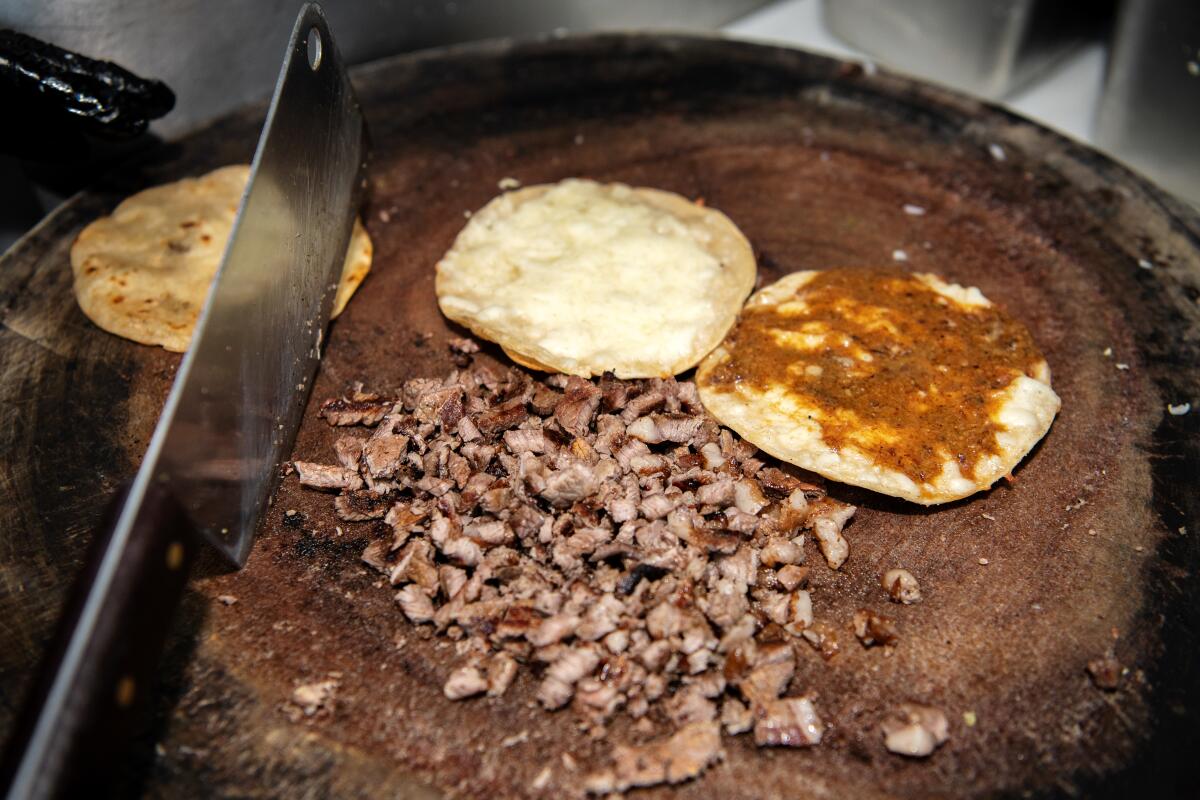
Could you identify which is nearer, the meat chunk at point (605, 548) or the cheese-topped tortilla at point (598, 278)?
the meat chunk at point (605, 548)

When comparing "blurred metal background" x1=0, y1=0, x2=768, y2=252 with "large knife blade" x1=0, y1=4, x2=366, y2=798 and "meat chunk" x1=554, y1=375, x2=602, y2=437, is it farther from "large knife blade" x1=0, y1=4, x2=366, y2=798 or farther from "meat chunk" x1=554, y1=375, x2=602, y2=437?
"meat chunk" x1=554, y1=375, x2=602, y2=437

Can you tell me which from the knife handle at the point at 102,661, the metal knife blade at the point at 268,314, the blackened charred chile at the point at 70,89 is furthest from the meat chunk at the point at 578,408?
the blackened charred chile at the point at 70,89

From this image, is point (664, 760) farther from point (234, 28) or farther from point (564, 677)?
point (234, 28)

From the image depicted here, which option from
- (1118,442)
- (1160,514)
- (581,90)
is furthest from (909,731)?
(581,90)

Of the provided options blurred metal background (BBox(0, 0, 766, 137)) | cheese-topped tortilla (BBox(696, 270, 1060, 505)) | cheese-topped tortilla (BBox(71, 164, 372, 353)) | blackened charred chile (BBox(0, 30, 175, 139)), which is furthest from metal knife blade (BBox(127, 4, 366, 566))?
cheese-topped tortilla (BBox(696, 270, 1060, 505))

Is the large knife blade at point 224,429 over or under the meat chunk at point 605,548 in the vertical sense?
over

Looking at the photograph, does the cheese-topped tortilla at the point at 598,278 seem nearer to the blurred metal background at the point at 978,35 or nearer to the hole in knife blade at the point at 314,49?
the hole in knife blade at the point at 314,49

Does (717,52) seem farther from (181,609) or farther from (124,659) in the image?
(124,659)
